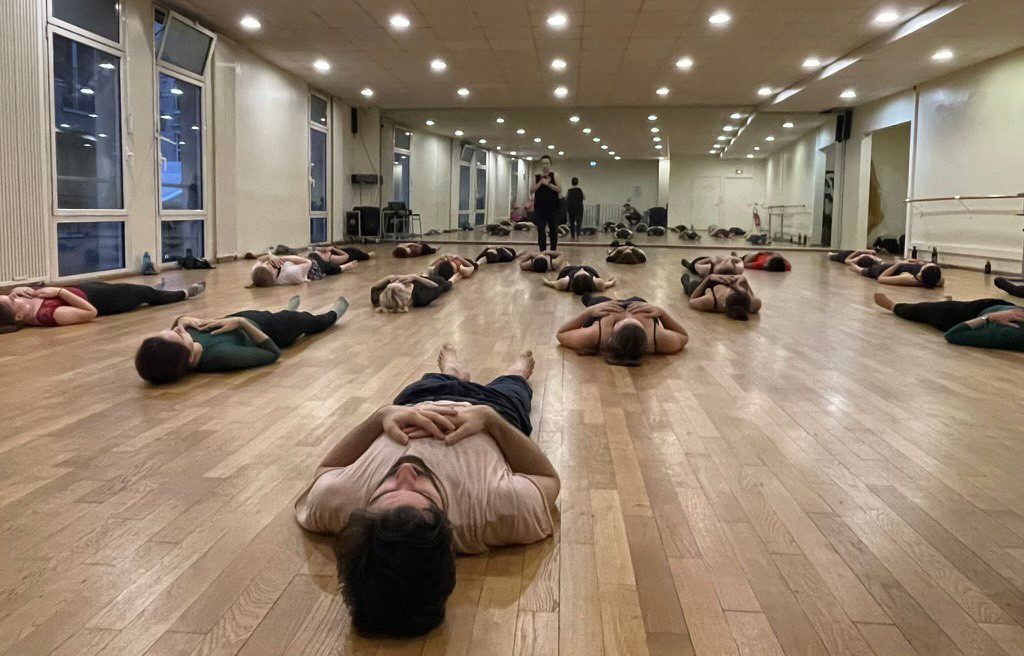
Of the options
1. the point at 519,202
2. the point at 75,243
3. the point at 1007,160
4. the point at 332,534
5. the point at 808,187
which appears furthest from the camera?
the point at 519,202

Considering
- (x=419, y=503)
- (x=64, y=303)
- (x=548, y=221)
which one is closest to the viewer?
(x=419, y=503)

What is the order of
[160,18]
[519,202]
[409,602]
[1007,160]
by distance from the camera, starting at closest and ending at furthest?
1. [409,602]
2. [160,18]
3. [1007,160]
4. [519,202]

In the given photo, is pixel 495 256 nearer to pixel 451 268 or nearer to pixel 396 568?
pixel 451 268

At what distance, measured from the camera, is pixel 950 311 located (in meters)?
5.56

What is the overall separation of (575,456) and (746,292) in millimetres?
3831

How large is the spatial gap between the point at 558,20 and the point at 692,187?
966 centimetres

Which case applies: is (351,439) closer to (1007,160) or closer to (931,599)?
(931,599)

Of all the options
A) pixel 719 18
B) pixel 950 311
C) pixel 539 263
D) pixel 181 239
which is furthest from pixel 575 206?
pixel 950 311

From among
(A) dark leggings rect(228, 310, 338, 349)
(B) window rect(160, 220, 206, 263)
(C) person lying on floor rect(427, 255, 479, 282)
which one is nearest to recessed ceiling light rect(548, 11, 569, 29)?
A: (C) person lying on floor rect(427, 255, 479, 282)

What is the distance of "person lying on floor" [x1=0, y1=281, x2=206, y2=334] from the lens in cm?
519

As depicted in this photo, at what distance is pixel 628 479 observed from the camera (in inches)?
99.0

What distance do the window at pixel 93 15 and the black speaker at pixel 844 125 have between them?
13022 millimetres

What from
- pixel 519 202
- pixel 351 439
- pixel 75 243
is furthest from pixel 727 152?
pixel 351 439

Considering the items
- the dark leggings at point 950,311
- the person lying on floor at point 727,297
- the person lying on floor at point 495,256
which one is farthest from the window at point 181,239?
the dark leggings at point 950,311
